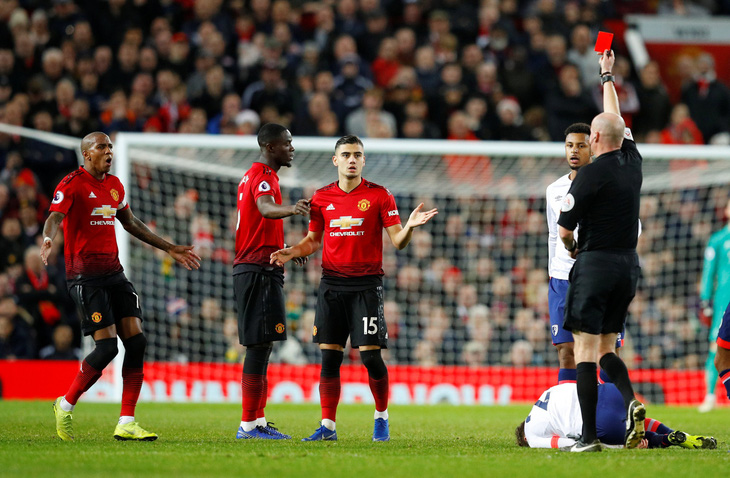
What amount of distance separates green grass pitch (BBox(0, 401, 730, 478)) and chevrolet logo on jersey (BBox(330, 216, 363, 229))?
5.23 feet

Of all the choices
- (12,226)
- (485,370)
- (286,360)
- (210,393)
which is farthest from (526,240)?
(12,226)

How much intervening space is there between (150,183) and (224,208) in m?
1.14

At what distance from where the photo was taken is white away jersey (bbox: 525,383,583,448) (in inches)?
258

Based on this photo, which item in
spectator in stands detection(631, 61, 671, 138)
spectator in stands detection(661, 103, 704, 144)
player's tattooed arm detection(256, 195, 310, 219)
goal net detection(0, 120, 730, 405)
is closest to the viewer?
player's tattooed arm detection(256, 195, 310, 219)

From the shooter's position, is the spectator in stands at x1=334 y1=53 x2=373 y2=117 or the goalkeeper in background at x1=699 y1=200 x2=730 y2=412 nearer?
the goalkeeper in background at x1=699 y1=200 x2=730 y2=412

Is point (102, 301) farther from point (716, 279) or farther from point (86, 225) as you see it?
point (716, 279)

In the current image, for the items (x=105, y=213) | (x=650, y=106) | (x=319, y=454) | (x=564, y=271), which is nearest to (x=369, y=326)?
(x=319, y=454)

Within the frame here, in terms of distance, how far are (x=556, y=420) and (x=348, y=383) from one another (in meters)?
7.15

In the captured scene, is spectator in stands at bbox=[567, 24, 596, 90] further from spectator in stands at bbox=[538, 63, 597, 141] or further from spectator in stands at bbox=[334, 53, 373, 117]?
spectator in stands at bbox=[334, 53, 373, 117]

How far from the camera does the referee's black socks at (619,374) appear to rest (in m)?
6.04

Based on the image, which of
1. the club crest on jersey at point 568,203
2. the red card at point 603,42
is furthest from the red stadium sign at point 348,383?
the club crest on jersey at point 568,203

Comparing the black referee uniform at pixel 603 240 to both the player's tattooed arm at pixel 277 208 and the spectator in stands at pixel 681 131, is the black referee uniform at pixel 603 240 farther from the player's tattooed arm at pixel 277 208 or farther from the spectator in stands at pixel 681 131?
the spectator in stands at pixel 681 131

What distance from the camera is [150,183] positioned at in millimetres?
14727

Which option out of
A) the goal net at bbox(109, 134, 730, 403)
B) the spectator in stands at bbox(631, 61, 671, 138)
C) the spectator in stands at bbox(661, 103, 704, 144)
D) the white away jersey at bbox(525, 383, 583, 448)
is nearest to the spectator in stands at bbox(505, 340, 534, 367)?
the goal net at bbox(109, 134, 730, 403)
